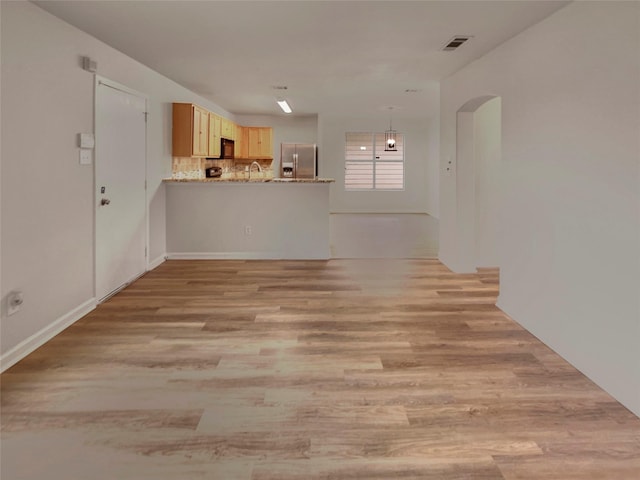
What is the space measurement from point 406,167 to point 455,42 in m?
8.64

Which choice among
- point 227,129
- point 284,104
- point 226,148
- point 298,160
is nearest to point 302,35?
point 284,104

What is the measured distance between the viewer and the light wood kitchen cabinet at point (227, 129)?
868 cm

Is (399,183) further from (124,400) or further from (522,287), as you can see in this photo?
(124,400)

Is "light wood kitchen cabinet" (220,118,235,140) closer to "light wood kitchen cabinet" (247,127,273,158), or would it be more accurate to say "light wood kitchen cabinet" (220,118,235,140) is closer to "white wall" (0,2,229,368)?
"light wood kitchen cabinet" (247,127,273,158)

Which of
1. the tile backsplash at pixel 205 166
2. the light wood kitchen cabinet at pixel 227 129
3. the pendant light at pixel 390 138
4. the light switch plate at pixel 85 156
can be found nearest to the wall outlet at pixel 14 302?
the light switch plate at pixel 85 156

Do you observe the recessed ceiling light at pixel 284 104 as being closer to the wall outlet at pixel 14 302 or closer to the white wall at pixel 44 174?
the white wall at pixel 44 174

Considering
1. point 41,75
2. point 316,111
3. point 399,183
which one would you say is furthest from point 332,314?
point 399,183

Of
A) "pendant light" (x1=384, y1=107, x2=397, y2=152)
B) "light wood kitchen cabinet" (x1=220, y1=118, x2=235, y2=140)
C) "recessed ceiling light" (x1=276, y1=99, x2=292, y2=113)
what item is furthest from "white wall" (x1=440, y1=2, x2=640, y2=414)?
"pendant light" (x1=384, y1=107, x2=397, y2=152)

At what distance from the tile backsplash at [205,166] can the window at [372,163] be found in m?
2.40

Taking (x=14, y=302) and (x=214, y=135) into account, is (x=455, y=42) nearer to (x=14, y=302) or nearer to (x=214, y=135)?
(x=14, y=302)

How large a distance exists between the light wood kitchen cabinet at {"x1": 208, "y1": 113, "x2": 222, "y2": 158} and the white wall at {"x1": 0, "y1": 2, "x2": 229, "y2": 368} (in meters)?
3.26

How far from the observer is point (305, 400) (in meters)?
2.56

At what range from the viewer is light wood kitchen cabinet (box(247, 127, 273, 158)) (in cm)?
1086

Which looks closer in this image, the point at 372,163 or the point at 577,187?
the point at 577,187
